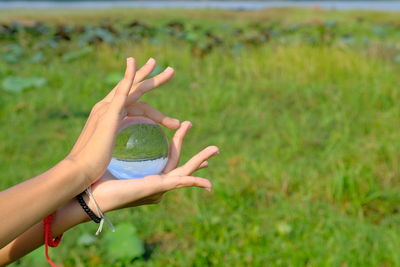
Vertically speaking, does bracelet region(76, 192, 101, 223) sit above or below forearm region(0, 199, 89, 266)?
above

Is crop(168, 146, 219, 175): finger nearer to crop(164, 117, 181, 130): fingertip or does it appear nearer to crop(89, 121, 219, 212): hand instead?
crop(89, 121, 219, 212): hand

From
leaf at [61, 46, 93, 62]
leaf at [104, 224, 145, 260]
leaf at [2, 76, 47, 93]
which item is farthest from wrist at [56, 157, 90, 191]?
leaf at [61, 46, 93, 62]

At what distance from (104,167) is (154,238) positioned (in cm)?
171

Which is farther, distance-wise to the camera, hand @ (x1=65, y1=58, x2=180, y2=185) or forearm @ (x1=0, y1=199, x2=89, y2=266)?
forearm @ (x1=0, y1=199, x2=89, y2=266)

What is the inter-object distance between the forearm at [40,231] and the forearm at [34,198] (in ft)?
0.38

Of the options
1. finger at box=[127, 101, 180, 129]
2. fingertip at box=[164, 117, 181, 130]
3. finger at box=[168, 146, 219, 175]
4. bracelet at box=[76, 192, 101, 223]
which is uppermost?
finger at box=[127, 101, 180, 129]

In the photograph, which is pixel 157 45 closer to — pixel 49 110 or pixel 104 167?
pixel 49 110

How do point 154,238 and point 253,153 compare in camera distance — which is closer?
point 154,238

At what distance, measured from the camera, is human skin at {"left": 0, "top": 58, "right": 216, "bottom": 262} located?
3.49ft

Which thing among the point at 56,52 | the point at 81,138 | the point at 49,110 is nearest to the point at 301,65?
the point at 49,110

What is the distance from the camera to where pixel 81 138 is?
3.96 ft

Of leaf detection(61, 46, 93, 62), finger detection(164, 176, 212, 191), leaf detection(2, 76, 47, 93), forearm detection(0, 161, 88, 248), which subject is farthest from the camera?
leaf detection(61, 46, 93, 62)

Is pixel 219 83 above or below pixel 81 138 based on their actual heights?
below

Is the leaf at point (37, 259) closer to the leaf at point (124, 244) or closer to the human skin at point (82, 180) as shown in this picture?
the leaf at point (124, 244)
